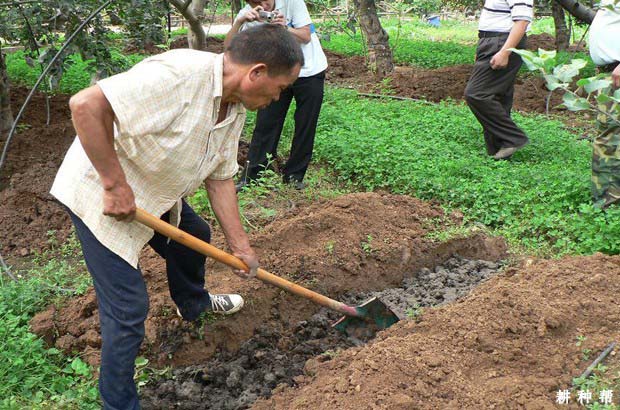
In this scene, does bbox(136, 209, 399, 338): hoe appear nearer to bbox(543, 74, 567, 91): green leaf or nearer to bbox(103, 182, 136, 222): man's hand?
bbox(103, 182, 136, 222): man's hand

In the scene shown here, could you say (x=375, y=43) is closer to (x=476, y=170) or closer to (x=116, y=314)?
(x=476, y=170)

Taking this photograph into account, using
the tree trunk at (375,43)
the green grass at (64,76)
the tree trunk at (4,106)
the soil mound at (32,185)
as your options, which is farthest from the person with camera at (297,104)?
the tree trunk at (375,43)

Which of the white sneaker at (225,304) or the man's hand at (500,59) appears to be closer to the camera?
the white sneaker at (225,304)

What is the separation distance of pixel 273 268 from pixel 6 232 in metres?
2.36

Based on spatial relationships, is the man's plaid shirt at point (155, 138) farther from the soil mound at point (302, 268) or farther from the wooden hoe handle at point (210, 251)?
the soil mound at point (302, 268)

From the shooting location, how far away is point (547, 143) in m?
6.79

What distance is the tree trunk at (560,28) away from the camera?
12.4 m

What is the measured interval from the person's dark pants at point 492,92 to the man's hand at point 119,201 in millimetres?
4568

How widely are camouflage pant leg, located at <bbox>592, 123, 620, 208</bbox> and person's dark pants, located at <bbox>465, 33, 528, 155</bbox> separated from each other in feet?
4.53

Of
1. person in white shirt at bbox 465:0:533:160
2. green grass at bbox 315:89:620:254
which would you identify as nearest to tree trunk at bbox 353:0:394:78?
green grass at bbox 315:89:620:254

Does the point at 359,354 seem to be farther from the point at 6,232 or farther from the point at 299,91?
the point at 6,232

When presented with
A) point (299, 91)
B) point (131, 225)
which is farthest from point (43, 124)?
point (131, 225)

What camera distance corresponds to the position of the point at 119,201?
2594 mm

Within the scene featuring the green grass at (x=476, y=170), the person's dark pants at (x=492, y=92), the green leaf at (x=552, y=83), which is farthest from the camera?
the person's dark pants at (x=492, y=92)
